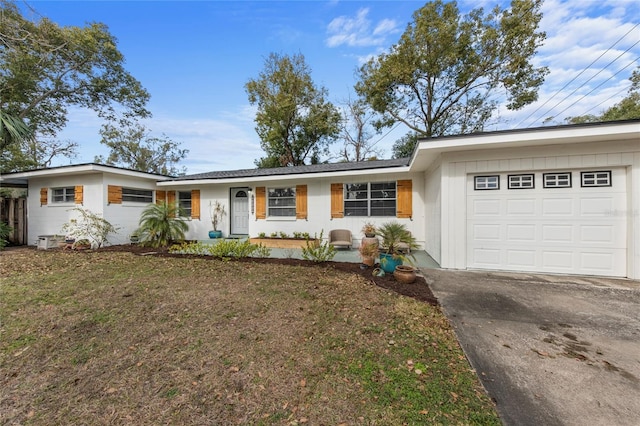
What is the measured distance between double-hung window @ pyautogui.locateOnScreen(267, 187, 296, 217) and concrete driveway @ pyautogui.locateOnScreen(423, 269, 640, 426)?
620cm

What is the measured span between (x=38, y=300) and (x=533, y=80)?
21.6m

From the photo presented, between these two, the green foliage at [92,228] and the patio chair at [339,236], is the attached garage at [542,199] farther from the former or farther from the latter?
the green foliage at [92,228]

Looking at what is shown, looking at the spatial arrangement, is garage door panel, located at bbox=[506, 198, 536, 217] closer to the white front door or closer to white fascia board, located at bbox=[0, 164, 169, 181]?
the white front door

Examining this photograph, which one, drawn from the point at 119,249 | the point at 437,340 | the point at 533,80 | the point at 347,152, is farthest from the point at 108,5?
the point at 533,80

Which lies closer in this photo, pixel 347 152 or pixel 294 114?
pixel 294 114

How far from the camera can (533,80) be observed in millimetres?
14266

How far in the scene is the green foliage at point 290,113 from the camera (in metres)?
18.9

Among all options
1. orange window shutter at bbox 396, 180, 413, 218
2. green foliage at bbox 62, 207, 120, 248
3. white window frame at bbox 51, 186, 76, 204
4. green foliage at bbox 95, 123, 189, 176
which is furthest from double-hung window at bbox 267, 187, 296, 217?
green foliage at bbox 95, 123, 189, 176

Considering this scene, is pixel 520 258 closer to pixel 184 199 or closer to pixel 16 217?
pixel 184 199

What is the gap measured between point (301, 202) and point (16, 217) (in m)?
11.9

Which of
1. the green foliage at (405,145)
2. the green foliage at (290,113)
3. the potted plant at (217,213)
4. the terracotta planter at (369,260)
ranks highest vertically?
the green foliage at (290,113)

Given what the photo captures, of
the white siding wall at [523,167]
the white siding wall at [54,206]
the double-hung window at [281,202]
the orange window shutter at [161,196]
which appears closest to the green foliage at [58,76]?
the white siding wall at [54,206]

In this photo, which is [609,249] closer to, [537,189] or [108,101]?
[537,189]

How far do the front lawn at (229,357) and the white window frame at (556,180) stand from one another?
14.2 ft
